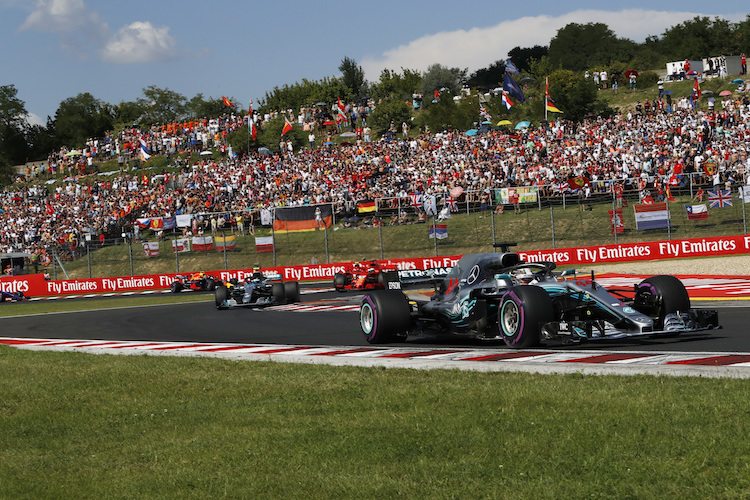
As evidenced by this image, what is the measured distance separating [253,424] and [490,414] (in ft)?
6.48

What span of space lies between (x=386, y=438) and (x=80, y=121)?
394 feet

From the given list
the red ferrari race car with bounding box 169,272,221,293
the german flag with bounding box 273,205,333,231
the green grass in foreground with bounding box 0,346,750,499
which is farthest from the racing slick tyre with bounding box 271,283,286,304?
the green grass in foreground with bounding box 0,346,750,499

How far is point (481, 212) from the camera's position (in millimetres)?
35406

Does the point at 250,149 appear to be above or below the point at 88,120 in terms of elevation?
below

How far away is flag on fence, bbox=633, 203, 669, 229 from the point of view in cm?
3241

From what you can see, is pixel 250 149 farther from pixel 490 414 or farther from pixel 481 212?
pixel 490 414

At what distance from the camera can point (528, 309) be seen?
1095 cm

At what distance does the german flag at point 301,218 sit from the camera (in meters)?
38.3

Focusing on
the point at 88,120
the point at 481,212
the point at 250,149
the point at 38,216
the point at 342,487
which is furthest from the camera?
the point at 88,120

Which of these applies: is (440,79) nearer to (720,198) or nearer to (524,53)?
(524,53)

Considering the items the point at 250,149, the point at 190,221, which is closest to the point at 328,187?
the point at 190,221

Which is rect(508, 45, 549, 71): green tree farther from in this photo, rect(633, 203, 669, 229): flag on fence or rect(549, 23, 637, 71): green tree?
rect(633, 203, 669, 229): flag on fence

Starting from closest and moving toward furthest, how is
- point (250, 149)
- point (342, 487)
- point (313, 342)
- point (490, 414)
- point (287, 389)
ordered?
point (342, 487) → point (490, 414) → point (287, 389) → point (313, 342) → point (250, 149)

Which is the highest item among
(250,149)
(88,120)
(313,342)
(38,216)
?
(88,120)
